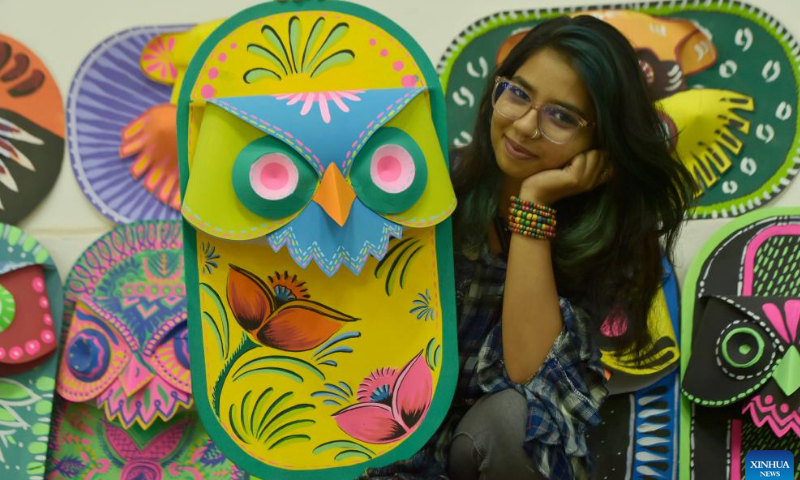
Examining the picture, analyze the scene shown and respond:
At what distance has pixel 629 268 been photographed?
2.99ft

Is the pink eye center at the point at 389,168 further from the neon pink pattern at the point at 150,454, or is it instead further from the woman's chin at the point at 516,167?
the neon pink pattern at the point at 150,454

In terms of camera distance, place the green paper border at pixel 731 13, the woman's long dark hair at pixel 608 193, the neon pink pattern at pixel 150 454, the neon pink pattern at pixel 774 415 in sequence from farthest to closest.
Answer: the neon pink pattern at pixel 150 454 → the green paper border at pixel 731 13 → the neon pink pattern at pixel 774 415 → the woman's long dark hair at pixel 608 193

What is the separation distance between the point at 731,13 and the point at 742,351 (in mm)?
446

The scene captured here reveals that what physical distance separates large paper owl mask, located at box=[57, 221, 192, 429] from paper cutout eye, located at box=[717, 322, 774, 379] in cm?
69

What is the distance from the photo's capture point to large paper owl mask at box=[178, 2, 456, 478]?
0.88 m

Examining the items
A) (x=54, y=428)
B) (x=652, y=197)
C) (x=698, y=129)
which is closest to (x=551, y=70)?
Result: (x=652, y=197)

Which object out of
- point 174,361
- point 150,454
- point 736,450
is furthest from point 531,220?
point 150,454

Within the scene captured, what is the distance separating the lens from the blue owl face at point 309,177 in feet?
2.80

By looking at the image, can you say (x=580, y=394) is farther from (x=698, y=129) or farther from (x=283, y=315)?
(x=698, y=129)

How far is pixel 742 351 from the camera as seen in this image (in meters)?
1.10

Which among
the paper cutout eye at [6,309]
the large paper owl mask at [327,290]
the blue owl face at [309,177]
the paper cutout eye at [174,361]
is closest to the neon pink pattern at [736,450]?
the large paper owl mask at [327,290]

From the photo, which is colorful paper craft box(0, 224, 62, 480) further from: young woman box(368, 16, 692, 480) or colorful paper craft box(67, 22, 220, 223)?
young woman box(368, 16, 692, 480)

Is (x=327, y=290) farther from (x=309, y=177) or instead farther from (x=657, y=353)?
(x=657, y=353)

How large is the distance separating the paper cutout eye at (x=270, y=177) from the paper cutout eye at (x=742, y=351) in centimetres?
56
